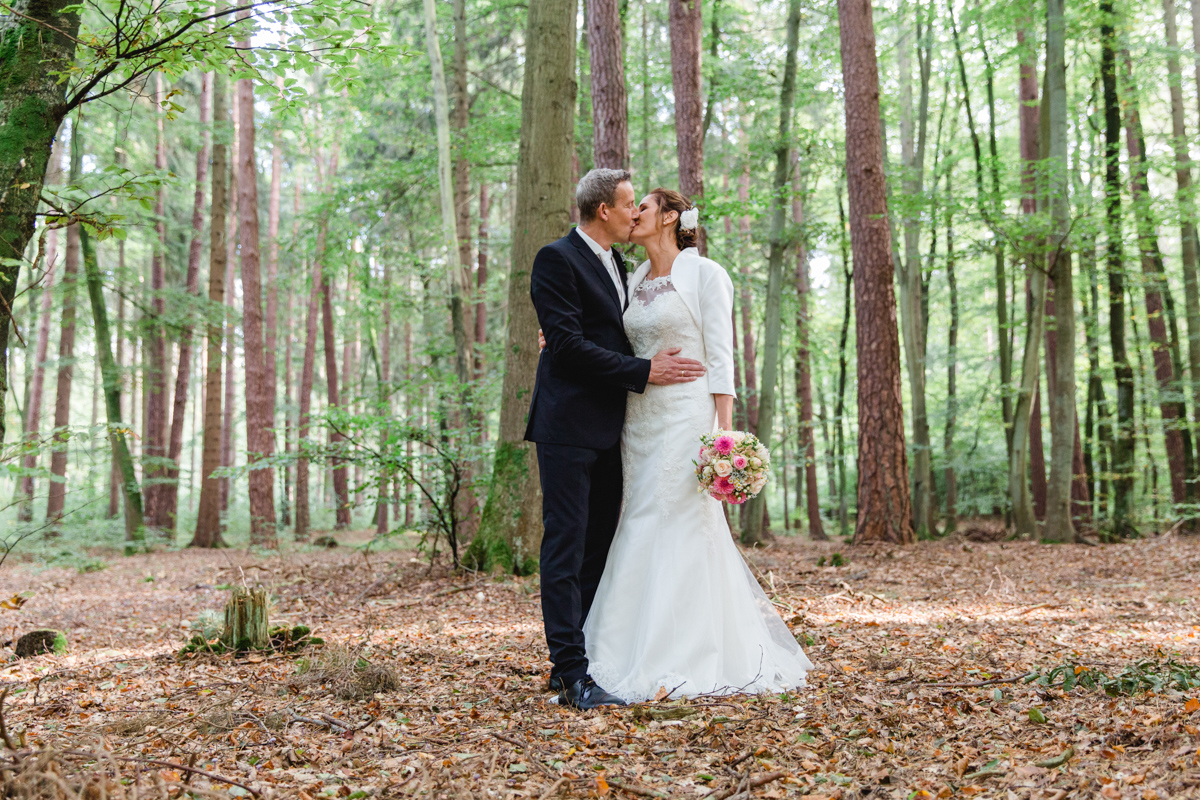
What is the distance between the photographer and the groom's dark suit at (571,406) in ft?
10.8

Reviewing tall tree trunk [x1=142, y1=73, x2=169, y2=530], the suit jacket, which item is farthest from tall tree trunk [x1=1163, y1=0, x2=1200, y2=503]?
tall tree trunk [x1=142, y1=73, x2=169, y2=530]

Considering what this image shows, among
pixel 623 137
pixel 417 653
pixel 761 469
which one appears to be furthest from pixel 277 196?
pixel 761 469

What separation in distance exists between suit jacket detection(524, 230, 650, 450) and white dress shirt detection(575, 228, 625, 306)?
0.05 meters

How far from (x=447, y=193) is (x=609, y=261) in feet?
21.2

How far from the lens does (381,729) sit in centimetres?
292

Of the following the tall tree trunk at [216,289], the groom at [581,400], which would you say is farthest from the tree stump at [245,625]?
the tall tree trunk at [216,289]

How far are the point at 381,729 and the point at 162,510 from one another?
14.8 m

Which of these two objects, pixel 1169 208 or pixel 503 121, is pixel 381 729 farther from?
pixel 1169 208

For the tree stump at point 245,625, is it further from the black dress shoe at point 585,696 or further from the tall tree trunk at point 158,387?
the tall tree trunk at point 158,387

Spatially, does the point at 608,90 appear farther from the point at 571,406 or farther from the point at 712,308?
the point at 571,406

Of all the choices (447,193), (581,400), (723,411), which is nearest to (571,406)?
(581,400)

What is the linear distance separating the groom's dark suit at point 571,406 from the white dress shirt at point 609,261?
0.03 meters

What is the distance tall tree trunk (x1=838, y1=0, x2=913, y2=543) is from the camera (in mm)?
9352

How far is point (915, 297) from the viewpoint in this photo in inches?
519
